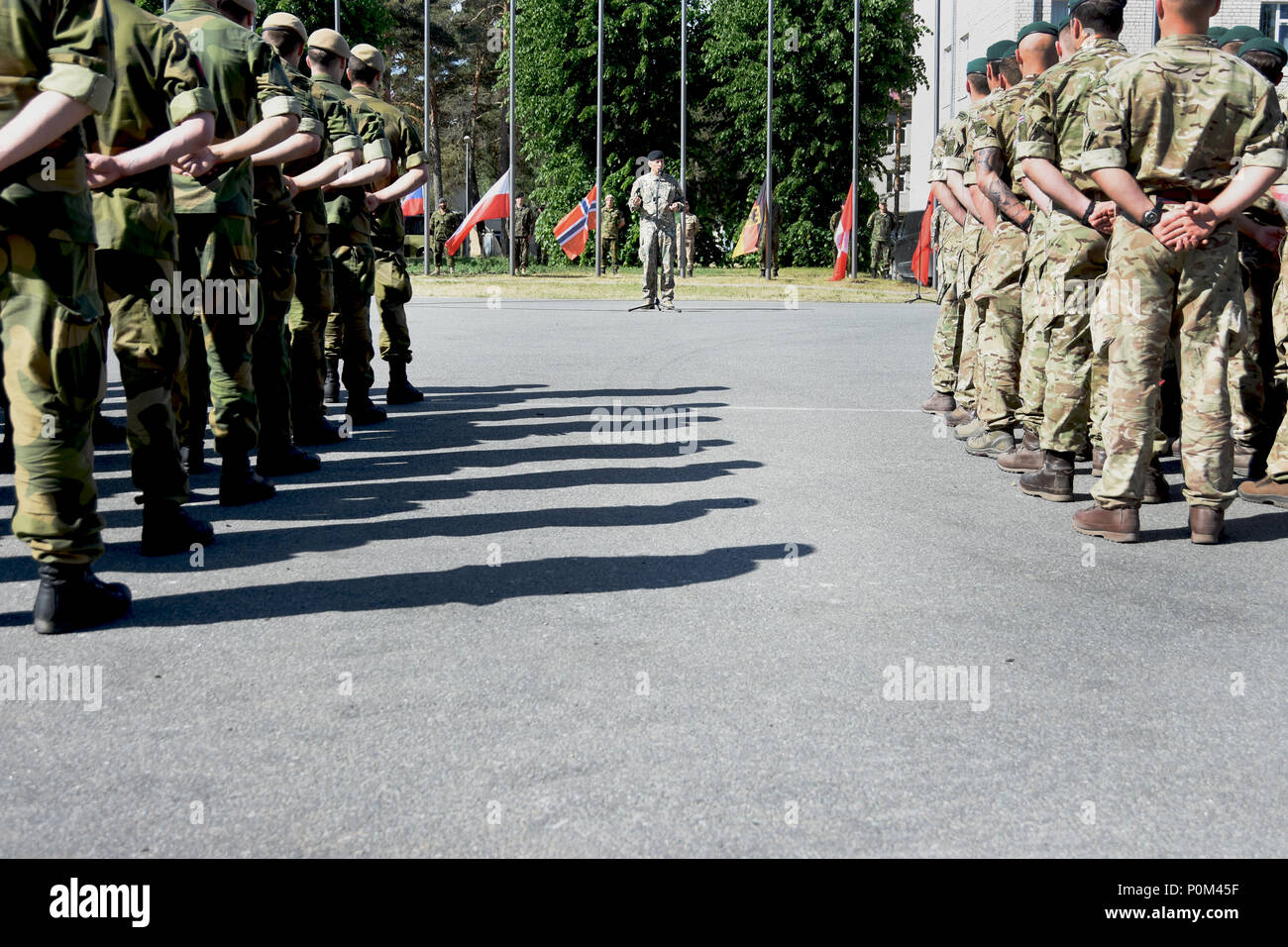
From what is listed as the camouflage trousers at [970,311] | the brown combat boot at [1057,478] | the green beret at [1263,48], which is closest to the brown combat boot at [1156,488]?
the brown combat boot at [1057,478]

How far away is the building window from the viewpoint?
4262cm

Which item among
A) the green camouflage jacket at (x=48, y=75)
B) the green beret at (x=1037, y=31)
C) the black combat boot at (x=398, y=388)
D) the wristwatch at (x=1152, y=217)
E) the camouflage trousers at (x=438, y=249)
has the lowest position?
the black combat boot at (x=398, y=388)

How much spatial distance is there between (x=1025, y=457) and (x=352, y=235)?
4.53 meters

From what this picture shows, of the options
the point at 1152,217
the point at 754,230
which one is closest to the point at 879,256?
the point at 754,230

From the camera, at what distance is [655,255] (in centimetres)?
2294

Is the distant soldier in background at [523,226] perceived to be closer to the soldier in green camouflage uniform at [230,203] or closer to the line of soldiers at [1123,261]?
the line of soldiers at [1123,261]

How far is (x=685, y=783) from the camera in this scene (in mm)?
3256

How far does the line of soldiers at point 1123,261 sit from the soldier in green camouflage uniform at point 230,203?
3.61m

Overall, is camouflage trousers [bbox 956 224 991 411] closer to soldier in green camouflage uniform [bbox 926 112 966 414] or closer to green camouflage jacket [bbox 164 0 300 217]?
soldier in green camouflage uniform [bbox 926 112 966 414]

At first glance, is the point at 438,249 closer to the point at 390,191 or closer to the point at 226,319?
the point at 390,191

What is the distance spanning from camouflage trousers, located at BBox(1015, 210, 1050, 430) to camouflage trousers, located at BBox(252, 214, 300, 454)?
3939 millimetres

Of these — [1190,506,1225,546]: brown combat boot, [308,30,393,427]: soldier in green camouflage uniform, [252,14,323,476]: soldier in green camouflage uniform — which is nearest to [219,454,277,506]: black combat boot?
[252,14,323,476]: soldier in green camouflage uniform

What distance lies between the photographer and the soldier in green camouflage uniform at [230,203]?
6125 mm
